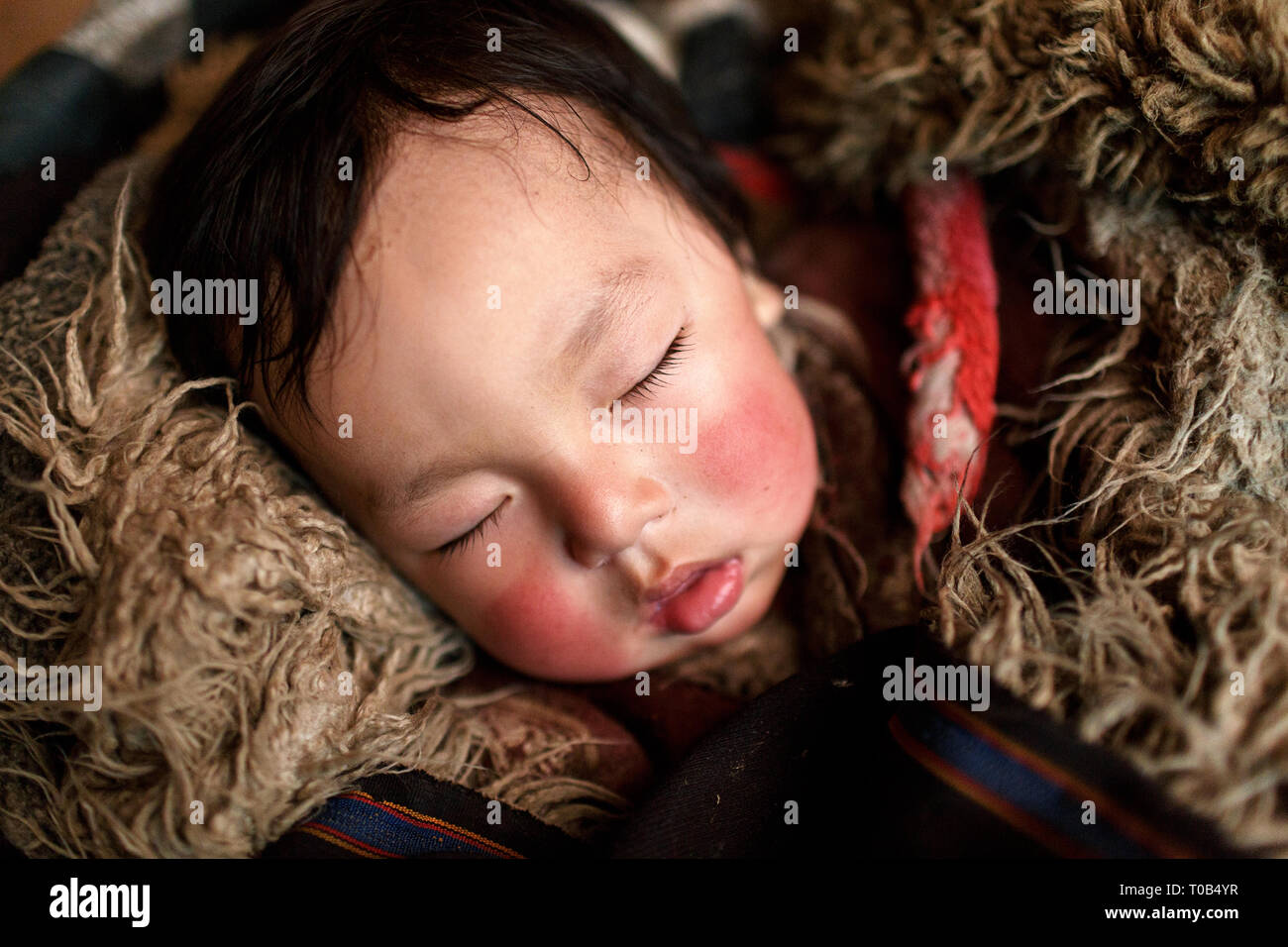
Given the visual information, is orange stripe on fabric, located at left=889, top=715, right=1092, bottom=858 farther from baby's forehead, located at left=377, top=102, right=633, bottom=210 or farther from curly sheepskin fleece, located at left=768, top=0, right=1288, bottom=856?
baby's forehead, located at left=377, top=102, right=633, bottom=210

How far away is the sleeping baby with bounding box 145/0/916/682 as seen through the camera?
74cm

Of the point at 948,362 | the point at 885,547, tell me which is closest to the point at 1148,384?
the point at 948,362

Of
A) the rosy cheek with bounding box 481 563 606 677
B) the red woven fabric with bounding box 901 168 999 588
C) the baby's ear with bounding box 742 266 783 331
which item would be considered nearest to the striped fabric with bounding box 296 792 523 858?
the rosy cheek with bounding box 481 563 606 677

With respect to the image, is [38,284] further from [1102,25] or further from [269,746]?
[1102,25]

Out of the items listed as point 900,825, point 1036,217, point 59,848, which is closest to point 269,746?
point 59,848

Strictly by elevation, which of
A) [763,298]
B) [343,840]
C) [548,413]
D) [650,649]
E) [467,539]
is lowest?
[343,840]

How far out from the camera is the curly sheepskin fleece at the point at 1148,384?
537 millimetres

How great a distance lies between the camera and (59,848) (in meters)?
0.70

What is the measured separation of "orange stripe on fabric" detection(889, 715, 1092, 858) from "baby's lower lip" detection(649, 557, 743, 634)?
0.87 feet

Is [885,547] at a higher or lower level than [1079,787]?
higher

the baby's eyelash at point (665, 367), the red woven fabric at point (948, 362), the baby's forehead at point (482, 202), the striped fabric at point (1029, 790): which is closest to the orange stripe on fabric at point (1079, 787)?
the striped fabric at point (1029, 790)

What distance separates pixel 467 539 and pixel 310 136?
0.40m

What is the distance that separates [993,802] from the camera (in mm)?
541

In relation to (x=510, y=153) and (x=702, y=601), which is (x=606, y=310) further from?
(x=702, y=601)
